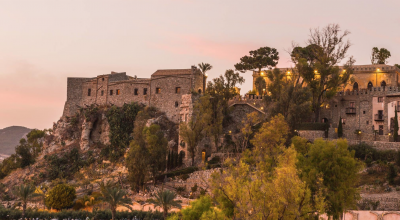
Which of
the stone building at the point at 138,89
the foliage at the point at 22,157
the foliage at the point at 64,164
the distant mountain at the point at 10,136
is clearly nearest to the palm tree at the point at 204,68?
the stone building at the point at 138,89

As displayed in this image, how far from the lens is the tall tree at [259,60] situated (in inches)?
2032

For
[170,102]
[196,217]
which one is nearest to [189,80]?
[170,102]

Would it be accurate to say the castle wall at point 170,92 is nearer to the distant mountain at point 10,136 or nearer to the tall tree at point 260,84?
the tall tree at point 260,84

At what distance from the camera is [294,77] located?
46.7m

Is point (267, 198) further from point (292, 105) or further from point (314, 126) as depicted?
point (314, 126)

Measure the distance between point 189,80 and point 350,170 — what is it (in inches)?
1083

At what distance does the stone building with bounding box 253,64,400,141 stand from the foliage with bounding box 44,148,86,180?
28.5 meters

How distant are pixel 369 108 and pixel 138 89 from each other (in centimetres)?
2887

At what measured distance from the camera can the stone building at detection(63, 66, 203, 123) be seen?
48.9 meters

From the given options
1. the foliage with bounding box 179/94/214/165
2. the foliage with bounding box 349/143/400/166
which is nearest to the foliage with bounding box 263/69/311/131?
the foliage with bounding box 349/143/400/166

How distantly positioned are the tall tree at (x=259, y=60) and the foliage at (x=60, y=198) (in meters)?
28.6

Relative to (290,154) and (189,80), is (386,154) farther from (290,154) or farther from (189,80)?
(189,80)

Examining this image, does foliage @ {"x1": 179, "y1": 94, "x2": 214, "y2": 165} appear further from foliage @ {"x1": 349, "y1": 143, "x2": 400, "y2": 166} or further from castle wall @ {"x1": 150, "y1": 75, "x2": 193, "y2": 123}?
foliage @ {"x1": 349, "y1": 143, "x2": 400, "y2": 166}

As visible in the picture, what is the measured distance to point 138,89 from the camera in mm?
51906
